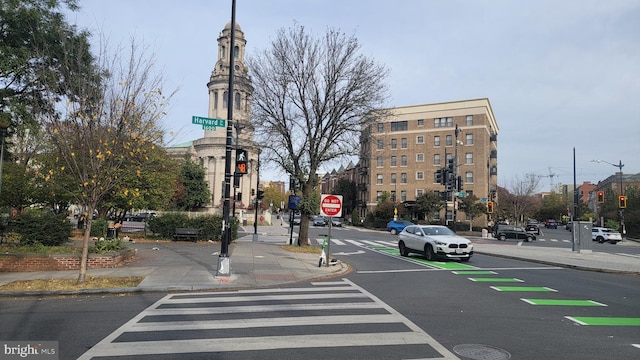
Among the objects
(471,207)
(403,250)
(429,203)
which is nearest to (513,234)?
(471,207)

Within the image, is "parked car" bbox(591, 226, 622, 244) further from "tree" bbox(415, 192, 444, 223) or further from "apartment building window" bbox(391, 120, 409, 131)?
"apartment building window" bbox(391, 120, 409, 131)

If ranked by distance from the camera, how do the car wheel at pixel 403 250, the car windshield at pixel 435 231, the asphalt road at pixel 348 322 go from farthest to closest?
the car wheel at pixel 403 250, the car windshield at pixel 435 231, the asphalt road at pixel 348 322

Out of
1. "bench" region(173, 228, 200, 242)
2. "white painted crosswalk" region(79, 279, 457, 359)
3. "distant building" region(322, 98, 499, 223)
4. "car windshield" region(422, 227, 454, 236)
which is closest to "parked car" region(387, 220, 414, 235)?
"distant building" region(322, 98, 499, 223)

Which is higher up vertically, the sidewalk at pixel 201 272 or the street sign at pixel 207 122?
the street sign at pixel 207 122

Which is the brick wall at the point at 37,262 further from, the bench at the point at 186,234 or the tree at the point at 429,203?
the tree at the point at 429,203

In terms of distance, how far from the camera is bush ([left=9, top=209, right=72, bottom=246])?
14.6 m

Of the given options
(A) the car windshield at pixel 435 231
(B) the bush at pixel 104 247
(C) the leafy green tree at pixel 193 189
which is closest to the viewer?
(B) the bush at pixel 104 247

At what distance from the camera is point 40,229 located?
14.7 m

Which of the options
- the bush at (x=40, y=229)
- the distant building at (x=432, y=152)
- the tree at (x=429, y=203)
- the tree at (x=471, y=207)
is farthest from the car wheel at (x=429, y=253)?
the distant building at (x=432, y=152)

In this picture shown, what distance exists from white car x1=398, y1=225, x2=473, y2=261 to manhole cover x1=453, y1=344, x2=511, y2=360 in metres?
12.3

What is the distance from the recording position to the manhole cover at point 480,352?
5605 millimetres

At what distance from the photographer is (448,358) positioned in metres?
5.48

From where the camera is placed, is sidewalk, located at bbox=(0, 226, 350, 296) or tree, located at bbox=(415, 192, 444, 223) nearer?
sidewalk, located at bbox=(0, 226, 350, 296)

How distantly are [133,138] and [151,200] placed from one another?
54.9 ft
